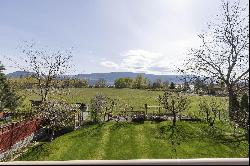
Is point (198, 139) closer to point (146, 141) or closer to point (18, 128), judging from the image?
point (146, 141)

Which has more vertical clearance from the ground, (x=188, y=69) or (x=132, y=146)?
(x=188, y=69)

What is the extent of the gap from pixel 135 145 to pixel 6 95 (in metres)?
24.2

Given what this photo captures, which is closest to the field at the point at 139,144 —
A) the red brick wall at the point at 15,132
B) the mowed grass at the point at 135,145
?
the mowed grass at the point at 135,145

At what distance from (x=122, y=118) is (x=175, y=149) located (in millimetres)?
14299

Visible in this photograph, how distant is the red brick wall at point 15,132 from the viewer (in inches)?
802

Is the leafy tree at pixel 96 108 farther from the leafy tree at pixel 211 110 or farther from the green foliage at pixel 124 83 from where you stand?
the green foliage at pixel 124 83

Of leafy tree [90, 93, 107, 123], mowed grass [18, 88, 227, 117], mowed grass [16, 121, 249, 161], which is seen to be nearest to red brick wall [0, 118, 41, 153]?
mowed grass [16, 121, 249, 161]

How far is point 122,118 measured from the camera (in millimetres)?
34375

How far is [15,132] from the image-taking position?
73.2ft

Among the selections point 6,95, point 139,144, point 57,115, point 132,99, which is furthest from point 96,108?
point 132,99

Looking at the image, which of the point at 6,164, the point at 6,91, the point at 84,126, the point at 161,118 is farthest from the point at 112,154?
the point at 6,91

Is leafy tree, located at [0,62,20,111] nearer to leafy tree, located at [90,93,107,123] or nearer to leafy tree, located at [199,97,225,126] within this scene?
leafy tree, located at [90,93,107,123]

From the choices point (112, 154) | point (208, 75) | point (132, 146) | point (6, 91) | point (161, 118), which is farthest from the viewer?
point (6, 91)

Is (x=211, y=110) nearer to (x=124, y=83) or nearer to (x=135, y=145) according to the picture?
(x=135, y=145)
